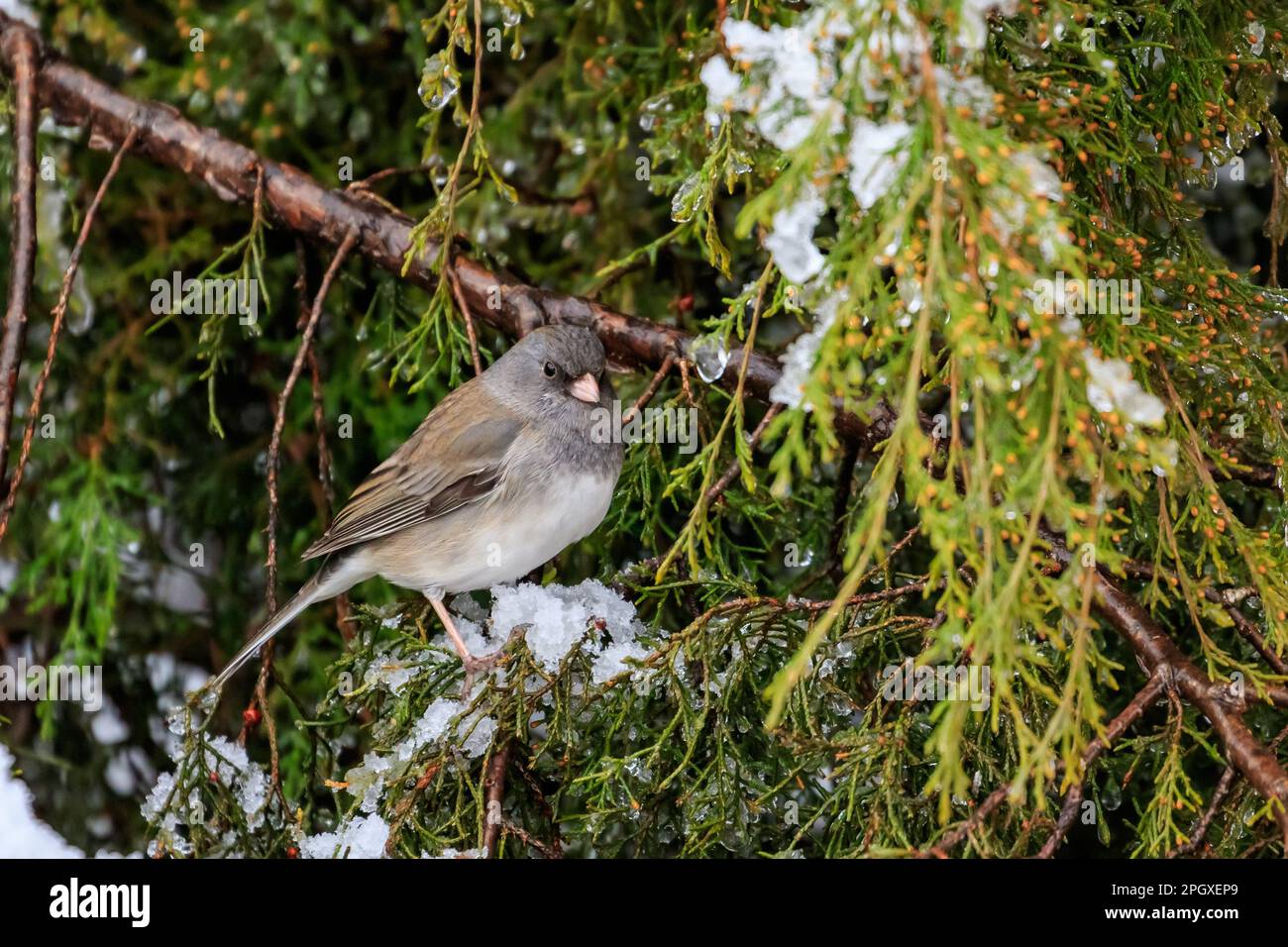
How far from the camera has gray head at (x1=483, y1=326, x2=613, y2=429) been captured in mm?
2381

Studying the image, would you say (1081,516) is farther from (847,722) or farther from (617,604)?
(617,604)

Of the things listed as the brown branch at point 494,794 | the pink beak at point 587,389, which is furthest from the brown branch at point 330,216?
the brown branch at point 494,794

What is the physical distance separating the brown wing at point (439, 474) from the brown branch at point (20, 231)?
60 centimetres

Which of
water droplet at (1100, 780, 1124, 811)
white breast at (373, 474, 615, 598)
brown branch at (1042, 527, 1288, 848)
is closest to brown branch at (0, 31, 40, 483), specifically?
white breast at (373, 474, 615, 598)

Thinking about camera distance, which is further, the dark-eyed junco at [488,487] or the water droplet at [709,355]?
the dark-eyed junco at [488,487]

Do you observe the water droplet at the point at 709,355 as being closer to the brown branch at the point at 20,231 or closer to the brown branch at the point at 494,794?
the brown branch at the point at 494,794

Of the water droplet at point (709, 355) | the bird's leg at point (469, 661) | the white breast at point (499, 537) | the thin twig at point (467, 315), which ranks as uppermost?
the thin twig at point (467, 315)

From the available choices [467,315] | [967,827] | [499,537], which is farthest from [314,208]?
[967,827]

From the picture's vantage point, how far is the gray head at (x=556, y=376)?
2.38m

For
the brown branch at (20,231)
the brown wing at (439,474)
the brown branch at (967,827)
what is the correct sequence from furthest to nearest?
the brown wing at (439,474), the brown branch at (20,231), the brown branch at (967,827)

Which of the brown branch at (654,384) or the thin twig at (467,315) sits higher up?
the thin twig at (467,315)

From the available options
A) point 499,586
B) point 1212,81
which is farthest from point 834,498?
point 1212,81

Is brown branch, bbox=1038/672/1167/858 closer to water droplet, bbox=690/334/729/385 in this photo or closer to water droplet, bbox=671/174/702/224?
water droplet, bbox=690/334/729/385

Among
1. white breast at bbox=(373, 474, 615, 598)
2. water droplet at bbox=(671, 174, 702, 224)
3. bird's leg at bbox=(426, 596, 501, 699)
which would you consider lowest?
bird's leg at bbox=(426, 596, 501, 699)
